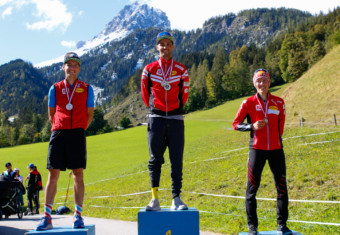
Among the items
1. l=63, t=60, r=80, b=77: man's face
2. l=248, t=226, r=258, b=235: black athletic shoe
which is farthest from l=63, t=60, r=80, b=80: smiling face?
l=248, t=226, r=258, b=235: black athletic shoe

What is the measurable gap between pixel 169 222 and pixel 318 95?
4031cm

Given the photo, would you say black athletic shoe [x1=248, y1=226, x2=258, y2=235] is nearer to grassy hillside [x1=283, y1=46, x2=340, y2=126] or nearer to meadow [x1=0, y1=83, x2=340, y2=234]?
meadow [x1=0, y1=83, x2=340, y2=234]

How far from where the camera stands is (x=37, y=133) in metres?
120

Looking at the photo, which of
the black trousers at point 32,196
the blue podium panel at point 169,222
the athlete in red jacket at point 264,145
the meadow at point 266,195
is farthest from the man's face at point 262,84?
the black trousers at point 32,196

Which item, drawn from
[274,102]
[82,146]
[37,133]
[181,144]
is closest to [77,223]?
[82,146]

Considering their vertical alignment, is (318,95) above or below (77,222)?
above

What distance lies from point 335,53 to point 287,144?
136 ft

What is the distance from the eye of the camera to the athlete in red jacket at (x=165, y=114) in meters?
5.12

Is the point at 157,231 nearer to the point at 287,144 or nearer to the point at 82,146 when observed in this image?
the point at 82,146

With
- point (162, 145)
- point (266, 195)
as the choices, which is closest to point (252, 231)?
point (162, 145)

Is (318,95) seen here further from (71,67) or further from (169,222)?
(71,67)

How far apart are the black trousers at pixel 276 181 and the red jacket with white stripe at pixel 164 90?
1539 mm

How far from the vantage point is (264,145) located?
4.99 metres

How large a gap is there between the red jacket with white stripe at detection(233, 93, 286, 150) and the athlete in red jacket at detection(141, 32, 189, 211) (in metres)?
1.11
